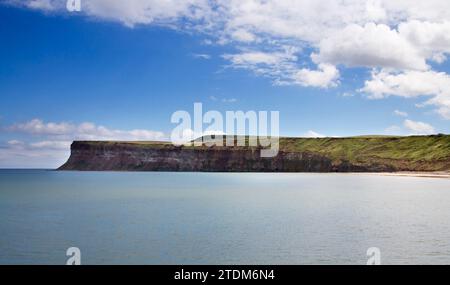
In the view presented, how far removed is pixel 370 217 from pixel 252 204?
63.6ft

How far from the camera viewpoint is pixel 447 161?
16962 cm

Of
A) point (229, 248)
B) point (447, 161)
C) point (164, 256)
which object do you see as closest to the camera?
point (164, 256)

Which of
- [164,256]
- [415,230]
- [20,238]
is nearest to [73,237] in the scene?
[20,238]

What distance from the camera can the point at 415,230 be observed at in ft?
121

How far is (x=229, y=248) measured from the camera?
97.8 ft

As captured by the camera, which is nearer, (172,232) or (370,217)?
(172,232)

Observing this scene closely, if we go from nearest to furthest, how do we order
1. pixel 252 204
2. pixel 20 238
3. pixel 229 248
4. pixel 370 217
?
pixel 229 248, pixel 20 238, pixel 370 217, pixel 252 204
